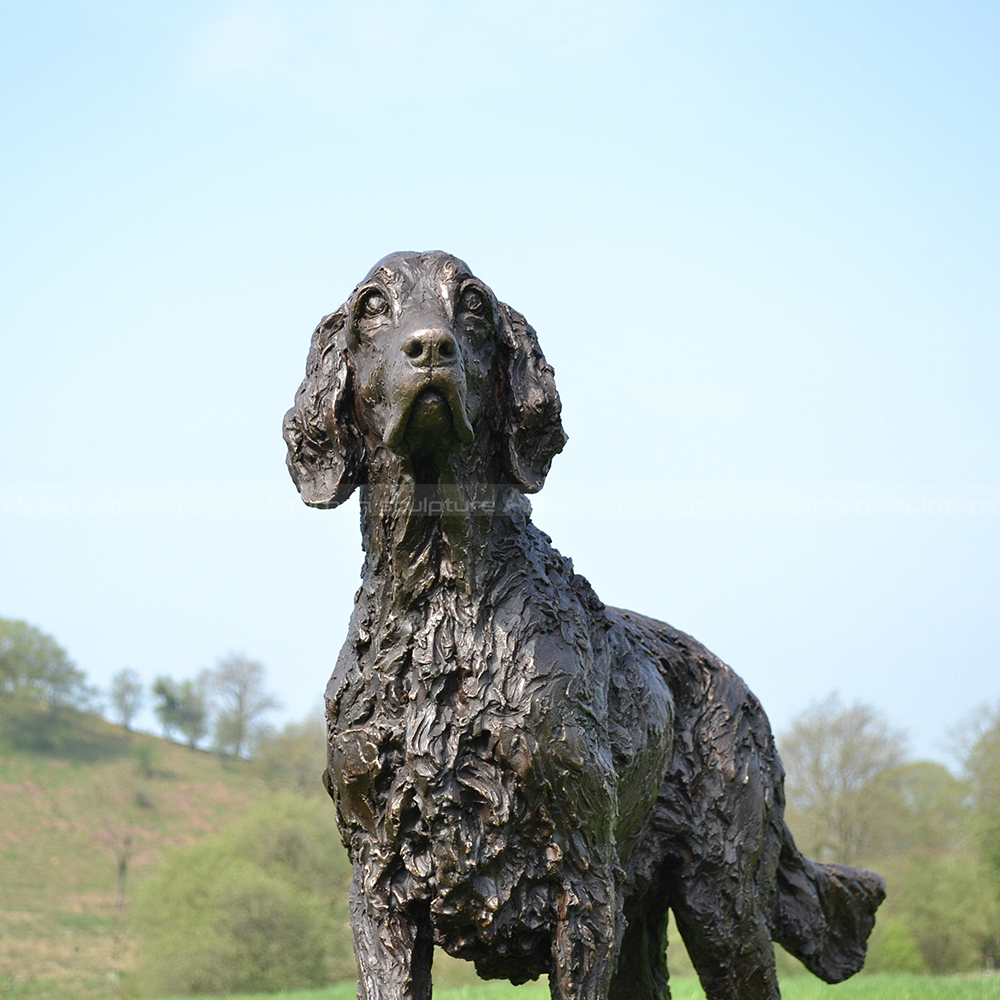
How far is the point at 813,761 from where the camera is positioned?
77.9ft

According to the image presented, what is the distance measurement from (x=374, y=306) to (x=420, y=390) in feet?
1.36

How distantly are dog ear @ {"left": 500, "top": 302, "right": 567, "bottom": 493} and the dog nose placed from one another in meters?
0.41

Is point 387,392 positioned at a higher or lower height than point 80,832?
higher

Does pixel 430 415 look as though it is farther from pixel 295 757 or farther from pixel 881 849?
pixel 295 757

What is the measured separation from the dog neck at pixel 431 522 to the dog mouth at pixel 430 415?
11 centimetres

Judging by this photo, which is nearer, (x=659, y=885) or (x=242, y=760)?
(x=659, y=885)

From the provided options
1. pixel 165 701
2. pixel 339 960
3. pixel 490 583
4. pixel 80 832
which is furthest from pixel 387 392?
pixel 165 701

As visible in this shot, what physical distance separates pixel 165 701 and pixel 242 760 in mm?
9289

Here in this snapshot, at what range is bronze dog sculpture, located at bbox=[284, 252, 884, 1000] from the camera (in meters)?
3.39

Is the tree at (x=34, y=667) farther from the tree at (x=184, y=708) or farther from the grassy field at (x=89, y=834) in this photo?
the tree at (x=184, y=708)

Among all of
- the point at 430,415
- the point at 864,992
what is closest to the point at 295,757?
the point at 864,992

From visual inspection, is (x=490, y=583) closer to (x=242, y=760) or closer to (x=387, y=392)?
(x=387, y=392)

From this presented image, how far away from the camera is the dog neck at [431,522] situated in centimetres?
352

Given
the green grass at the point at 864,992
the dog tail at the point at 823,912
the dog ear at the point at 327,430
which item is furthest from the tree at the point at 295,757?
the dog ear at the point at 327,430
